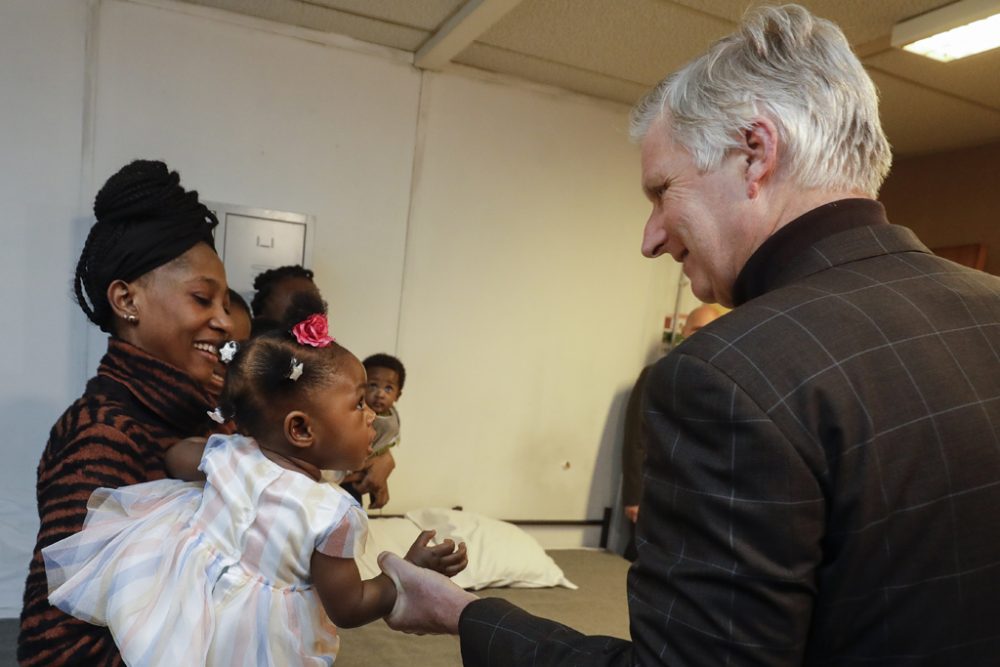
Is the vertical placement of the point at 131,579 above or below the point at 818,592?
below

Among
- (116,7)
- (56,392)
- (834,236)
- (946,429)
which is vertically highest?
(116,7)

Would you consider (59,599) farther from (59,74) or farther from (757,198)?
(59,74)

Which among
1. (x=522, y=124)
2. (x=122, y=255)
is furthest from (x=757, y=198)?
(x=522, y=124)

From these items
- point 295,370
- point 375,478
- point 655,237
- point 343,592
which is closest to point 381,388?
point 375,478

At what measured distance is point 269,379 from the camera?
121 cm

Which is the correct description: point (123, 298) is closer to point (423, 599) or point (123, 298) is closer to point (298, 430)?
point (298, 430)

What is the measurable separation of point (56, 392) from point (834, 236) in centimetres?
251

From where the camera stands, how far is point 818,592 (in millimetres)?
688

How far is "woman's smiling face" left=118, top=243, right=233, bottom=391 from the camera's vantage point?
1233mm

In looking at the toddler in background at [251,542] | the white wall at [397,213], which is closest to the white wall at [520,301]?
the white wall at [397,213]

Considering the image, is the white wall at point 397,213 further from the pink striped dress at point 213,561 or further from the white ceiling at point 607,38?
the pink striped dress at point 213,561

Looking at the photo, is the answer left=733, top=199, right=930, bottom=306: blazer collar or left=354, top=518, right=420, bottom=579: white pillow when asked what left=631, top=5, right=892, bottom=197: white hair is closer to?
left=733, top=199, right=930, bottom=306: blazer collar

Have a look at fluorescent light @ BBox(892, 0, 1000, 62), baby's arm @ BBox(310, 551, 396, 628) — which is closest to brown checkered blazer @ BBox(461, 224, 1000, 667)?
baby's arm @ BBox(310, 551, 396, 628)

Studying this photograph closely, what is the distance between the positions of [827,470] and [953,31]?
2040 mm
